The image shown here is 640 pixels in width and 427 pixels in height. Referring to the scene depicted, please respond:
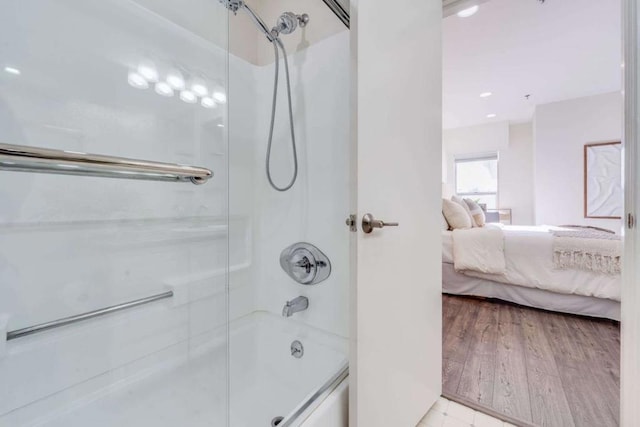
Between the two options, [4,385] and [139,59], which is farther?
[139,59]

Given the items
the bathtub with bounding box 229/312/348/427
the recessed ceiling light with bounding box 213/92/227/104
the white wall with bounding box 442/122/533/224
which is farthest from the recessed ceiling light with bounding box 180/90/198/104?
the white wall with bounding box 442/122/533/224

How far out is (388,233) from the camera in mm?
1053

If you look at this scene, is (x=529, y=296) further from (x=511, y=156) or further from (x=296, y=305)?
(x=511, y=156)

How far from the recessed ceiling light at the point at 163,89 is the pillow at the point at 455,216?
2.75 metres

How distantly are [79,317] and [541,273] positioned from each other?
10.5 ft

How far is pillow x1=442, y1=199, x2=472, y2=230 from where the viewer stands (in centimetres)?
306

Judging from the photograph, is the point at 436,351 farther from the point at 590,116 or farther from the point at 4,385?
the point at 590,116

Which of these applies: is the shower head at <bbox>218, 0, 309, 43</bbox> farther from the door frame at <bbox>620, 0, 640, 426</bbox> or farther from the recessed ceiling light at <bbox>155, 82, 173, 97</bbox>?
the door frame at <bbox>620, 0, 640, 426</bbox>

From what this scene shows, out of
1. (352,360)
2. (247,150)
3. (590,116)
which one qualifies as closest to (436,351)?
(352,360)

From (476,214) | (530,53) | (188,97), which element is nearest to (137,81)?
(188,97)

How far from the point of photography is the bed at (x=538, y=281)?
2.31m

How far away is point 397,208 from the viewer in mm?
1105

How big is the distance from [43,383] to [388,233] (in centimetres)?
131

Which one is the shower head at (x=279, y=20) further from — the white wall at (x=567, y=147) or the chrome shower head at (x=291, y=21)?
the white wall at (x=567, y=147)
